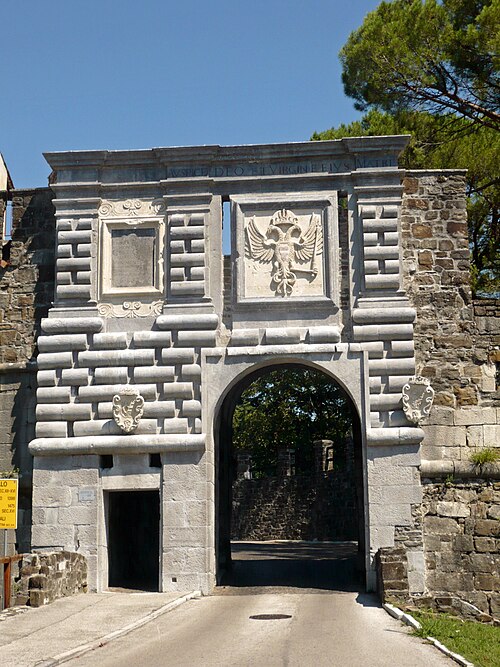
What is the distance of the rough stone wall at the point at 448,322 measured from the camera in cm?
1733

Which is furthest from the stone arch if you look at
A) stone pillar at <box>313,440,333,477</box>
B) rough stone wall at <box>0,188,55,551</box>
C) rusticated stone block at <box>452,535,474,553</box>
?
stone pillar at <box>313,440,333,477</box>

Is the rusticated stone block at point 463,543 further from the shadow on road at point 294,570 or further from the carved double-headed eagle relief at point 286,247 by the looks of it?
the carved double-headed eagle relief at point 286,247

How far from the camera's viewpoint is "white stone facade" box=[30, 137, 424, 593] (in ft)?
55.2

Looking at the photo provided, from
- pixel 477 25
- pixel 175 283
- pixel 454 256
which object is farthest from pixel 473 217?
pixel 175 283

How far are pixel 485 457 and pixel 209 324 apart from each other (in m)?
5.54

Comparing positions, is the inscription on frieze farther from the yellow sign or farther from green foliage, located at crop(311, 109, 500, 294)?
the yellow sign

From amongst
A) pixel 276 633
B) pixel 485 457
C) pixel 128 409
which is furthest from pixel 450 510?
pixel 128 409

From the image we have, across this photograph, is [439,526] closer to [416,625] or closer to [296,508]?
[416,625]

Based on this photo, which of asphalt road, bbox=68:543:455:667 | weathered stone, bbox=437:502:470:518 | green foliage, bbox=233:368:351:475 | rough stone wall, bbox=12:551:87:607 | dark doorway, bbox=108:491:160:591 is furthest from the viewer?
green foliage, bbox=233:368:351:475

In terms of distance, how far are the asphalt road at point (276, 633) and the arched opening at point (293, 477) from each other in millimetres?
5060

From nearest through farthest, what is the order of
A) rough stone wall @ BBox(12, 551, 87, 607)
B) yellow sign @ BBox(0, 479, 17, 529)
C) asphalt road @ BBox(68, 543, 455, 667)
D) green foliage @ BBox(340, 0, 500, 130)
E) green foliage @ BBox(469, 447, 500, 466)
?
asphalt road @ BBox(68, 543, 455, 667)
rough stone wall @ BBox(12, 551, 87, 607)
yellow sign @ BBox(0, 479, 17, 529)
green foliage @ BBox(469, 447, 500, 466)
green foliage @ BBox(340, 0, 500, 130)

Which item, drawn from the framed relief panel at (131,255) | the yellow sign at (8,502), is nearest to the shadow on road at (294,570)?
the yellow sign at (8,502)

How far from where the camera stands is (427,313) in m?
17.7

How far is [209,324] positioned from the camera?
17328mm
